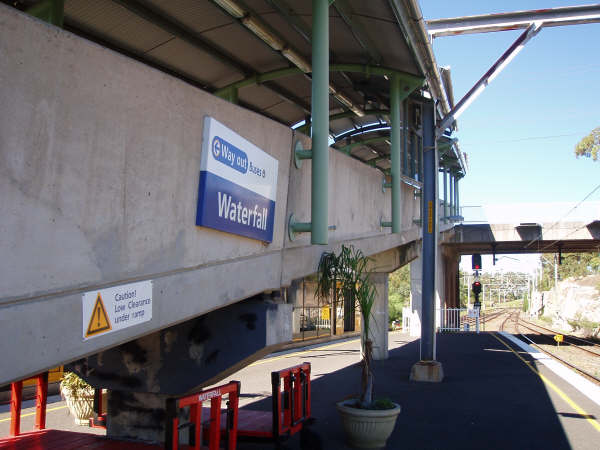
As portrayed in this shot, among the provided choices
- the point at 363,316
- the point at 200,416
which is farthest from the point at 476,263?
the point at 200,416

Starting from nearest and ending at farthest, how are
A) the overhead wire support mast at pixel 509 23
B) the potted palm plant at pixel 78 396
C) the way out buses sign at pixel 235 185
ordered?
the way out buses sign at pixel 235 185
the potted palm plant at pixel 78 396
the overhead wire support mast at pixel 509 23

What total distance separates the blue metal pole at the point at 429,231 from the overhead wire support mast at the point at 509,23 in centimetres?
134

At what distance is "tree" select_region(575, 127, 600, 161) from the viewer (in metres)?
41.2

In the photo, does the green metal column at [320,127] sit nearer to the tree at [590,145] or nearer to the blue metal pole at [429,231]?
the blue metal pole at [429,231]

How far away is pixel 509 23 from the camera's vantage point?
36.9ft

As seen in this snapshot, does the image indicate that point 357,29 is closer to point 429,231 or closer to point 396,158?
point 396,158

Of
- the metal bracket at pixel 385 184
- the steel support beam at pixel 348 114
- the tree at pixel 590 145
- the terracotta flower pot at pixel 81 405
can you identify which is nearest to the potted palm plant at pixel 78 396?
the terracotta flower pot at pixel 81 405

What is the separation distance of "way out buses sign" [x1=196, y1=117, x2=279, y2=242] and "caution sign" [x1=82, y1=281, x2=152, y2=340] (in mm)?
917

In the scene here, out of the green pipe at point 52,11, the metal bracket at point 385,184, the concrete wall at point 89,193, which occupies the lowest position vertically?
the concrete wall at point 89,193

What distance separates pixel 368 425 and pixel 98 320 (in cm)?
531

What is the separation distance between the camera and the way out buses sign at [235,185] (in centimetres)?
470

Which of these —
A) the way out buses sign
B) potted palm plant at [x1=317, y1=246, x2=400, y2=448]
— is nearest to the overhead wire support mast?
potted palm plant at [x1=317, y1=246, x2=400, y2=448]

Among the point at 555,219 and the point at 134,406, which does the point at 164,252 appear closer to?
the point at 134,406

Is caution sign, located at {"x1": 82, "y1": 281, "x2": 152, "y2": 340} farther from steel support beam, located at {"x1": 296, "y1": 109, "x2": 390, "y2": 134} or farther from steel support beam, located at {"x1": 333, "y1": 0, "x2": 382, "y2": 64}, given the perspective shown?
steel support beam, located at {"x1": 296, "y1": 109, "x2": 390, "y2": 134}
